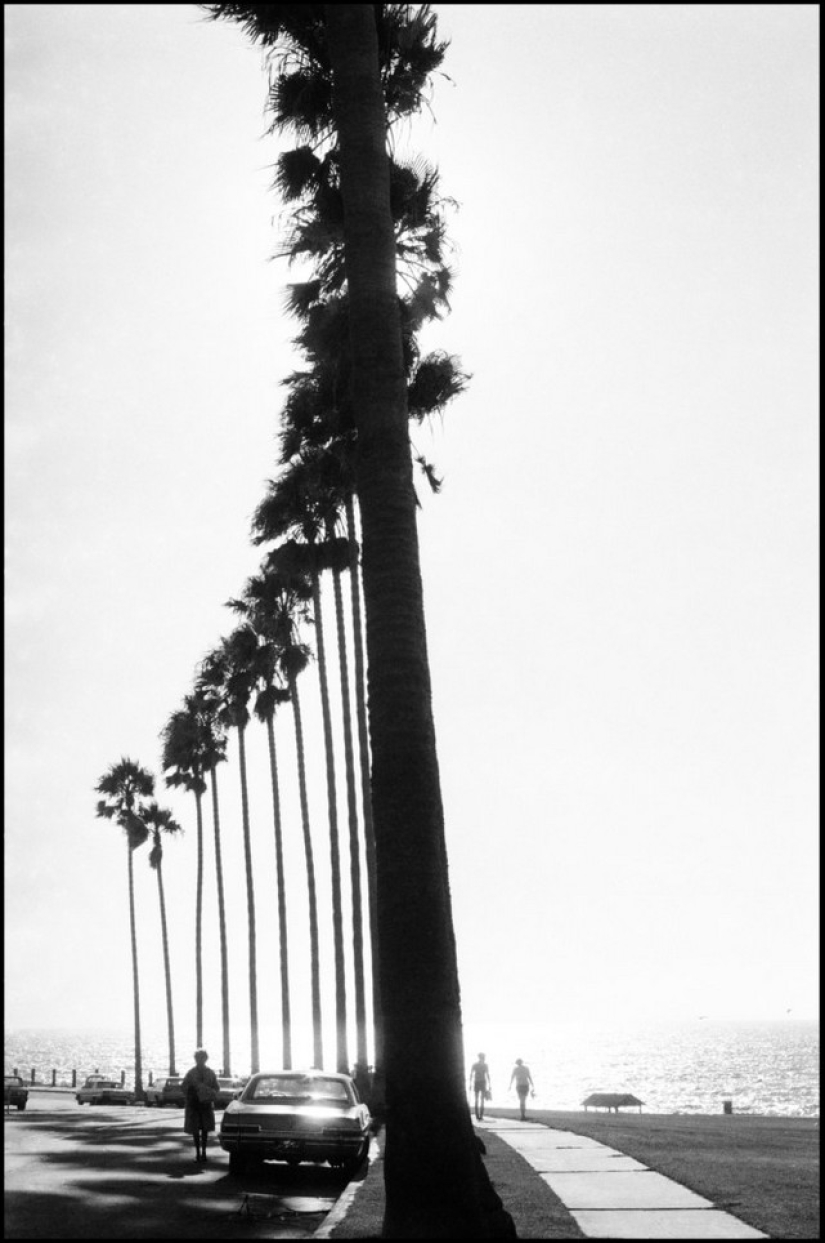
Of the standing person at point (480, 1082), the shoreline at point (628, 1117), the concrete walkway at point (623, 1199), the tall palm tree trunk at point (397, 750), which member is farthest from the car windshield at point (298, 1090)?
the standing person at point (480, 1082)

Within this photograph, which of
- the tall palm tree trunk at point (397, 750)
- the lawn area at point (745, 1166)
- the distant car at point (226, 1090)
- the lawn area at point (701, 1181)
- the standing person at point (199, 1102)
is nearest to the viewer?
the tall palm tree trunk at point (397, 750)

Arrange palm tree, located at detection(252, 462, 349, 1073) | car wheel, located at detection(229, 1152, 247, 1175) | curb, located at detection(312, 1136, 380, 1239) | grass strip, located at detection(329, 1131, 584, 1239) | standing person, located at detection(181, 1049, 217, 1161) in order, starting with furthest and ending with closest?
palm tree, located at detection(252, 462, 349, 1073) < standing person, located at detection(181, 1049, 217, 1161) < car wheel, located at detection(229, 1152, 247, 1175) < curb, located at detection(312, 1136, 380, 1239) < grass strip, located at detection(329, 1131, 584, 1239)

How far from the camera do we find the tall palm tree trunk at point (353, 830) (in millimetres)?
31125

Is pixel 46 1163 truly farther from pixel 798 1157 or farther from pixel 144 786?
pixel 144 786

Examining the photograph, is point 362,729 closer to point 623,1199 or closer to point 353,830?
point 353,830

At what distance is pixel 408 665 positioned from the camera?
8.77 m

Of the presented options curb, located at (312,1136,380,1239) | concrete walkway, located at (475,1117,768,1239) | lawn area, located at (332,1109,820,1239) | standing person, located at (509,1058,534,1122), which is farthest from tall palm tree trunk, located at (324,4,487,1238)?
standing person, located at (509,1058,534,1122)

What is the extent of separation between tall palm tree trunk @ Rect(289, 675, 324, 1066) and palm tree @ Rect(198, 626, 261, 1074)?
2510mm

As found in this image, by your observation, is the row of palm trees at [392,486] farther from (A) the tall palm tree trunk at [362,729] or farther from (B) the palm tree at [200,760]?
(B) the palm tree at [200,760]

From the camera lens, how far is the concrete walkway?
977 cm

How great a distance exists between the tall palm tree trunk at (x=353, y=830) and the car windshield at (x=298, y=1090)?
46.8ft

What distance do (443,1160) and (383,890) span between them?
182cm

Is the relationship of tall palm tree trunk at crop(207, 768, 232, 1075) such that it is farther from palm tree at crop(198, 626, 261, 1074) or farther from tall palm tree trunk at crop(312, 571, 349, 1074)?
tall palm tree trunk at crop(312, 571, 349, 1074)

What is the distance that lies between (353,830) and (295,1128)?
52.7 feet
